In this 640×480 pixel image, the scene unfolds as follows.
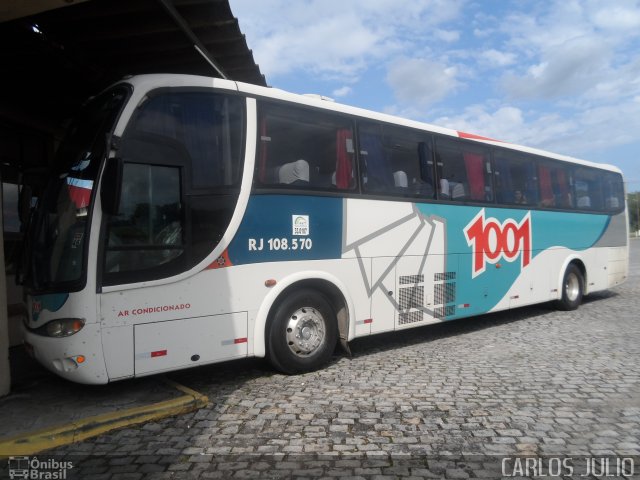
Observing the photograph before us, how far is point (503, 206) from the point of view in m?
8.60

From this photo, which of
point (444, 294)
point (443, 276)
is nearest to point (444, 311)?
point (444, 294)

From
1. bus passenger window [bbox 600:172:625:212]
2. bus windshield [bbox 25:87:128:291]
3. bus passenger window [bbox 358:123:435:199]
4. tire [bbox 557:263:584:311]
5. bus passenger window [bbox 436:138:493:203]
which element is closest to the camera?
bus windshield [bbox 25:87:128:291]

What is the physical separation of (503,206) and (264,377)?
536 centimetres

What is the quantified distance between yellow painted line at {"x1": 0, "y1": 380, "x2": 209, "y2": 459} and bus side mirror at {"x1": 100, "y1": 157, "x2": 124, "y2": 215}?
1.78m

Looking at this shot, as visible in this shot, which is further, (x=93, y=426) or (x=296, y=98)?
(x=296, y=98)

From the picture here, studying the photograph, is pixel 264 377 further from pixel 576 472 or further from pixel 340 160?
pixel 576 472

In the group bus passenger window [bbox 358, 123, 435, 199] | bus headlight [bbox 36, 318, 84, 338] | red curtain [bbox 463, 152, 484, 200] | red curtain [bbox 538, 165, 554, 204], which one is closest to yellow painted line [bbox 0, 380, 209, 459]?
bus headlight [bbox 36, 318, 84, 338]

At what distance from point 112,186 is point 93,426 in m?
2.04

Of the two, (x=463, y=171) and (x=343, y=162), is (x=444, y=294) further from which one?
(x=343, y=162)

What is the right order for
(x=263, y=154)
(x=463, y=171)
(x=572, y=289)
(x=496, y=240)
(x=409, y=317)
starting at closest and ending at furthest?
(x=263, y=154) → (x=409, y=317) → (x=463, y=171) → (x=496, y=240) → (x=572, y=289)

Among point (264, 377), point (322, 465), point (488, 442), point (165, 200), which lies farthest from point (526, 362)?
point (165, 200)

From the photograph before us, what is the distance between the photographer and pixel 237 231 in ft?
16.9

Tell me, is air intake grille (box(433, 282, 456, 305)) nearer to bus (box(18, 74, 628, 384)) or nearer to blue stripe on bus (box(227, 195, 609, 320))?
bus (box(18, 74, 628, 384))

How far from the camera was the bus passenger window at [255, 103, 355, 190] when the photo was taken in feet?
18.1
